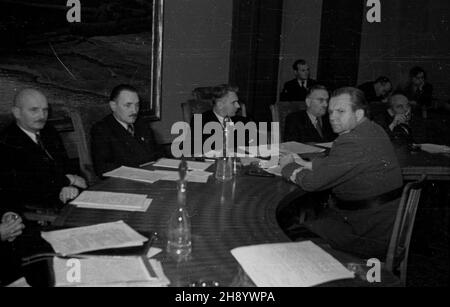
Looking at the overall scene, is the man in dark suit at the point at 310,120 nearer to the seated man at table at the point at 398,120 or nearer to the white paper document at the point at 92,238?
the seated man at table at the point at 398,120

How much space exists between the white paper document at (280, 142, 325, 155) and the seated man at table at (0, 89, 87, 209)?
145 centimetres

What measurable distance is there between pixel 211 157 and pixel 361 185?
1.05 meters

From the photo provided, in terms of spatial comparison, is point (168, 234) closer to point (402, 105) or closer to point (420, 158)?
point (420, 158)

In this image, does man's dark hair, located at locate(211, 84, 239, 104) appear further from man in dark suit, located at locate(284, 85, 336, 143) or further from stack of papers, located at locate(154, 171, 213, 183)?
stack of papers, located at locate(154, 171, 213, 183)

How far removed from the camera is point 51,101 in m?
4.39

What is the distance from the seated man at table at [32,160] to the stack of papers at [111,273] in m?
1.16

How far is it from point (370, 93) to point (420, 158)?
344cm

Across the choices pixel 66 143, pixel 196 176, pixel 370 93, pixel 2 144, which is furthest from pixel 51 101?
pixel 370 93

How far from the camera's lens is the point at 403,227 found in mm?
2250

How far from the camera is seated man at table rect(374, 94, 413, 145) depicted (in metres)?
3.82

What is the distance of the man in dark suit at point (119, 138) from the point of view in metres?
3.15

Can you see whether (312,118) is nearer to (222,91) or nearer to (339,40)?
(222,91)

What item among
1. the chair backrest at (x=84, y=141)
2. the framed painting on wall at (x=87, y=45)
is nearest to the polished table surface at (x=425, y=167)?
the chair backrest at (x=84, y=141)

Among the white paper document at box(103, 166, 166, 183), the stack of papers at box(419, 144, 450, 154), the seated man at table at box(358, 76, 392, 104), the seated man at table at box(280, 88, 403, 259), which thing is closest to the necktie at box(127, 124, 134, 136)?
the white paper document at box(103, 166, 166, 183)
